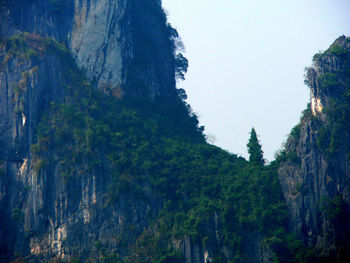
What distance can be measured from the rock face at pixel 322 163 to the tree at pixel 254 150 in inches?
145

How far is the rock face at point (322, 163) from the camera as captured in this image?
47906 millimetres

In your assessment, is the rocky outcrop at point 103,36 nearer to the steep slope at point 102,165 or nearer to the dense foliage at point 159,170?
the steep slope at point 102,165

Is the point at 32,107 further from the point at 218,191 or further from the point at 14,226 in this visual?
the point at 218,191

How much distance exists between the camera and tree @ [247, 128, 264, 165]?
5522cm

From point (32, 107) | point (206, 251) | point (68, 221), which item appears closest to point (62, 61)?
point (32, 107)

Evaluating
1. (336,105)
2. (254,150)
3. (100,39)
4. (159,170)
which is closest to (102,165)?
(159,170)

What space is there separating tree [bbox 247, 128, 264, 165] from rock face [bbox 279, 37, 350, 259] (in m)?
3.68

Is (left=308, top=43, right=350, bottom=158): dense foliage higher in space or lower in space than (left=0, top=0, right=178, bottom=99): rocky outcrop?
lower

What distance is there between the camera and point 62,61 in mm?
53812

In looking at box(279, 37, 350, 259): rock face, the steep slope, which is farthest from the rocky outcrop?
box(279, 37, 350, 259): rock face

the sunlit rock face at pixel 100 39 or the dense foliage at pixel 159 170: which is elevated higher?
the sunlit rock face at pixel 100 39

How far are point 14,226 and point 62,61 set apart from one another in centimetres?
1343

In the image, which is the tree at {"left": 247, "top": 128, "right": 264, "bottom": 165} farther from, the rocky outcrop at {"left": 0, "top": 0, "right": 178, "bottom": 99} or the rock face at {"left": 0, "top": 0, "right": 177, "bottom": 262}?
the rocky outcrop at {"left": 0, "top": 0, "right": 178, "bottom": 99}

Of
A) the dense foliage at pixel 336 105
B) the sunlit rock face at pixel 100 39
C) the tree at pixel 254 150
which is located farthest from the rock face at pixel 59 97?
the dense foliage at pixel 336 105
